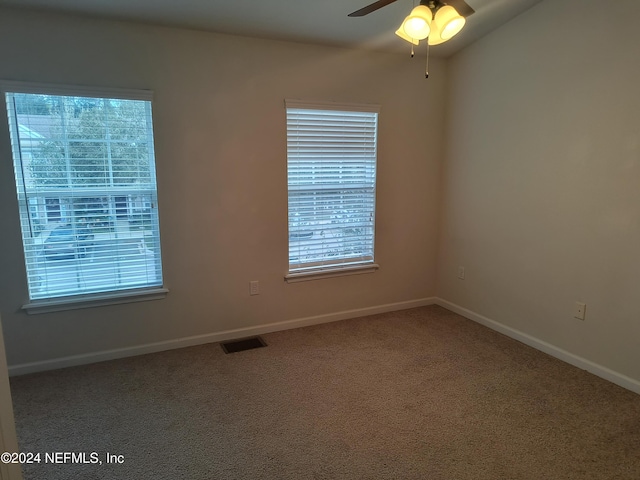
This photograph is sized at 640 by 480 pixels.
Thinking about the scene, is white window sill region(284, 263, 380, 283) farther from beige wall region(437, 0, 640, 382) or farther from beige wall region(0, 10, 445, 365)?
beige wall region(437, 0, 640, 382)

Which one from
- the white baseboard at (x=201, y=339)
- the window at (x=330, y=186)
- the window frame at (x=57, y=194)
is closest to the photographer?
the window frame at (x=57, y=194)

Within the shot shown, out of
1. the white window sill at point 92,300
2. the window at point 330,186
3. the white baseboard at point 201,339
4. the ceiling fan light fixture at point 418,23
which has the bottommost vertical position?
the white baseboard at point 201,339

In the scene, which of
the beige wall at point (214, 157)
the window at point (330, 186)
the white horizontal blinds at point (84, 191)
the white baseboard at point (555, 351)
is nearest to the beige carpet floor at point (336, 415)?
the white baseboard at point (555, 351)

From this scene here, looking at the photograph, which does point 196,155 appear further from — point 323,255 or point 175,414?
point 175,414

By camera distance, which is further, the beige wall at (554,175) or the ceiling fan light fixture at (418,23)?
the beige wall at (554,175)

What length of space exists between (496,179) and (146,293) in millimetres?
3079

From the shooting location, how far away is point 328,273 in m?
3.65

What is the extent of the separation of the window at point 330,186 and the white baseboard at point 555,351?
1.11 metres

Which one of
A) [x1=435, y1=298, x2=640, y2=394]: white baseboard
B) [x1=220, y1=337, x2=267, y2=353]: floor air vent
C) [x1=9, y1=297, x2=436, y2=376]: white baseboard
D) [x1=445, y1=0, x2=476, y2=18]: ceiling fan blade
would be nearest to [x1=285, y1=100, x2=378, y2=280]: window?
[x1=9, y1=297, x2=436, y2=376]: white baseboard

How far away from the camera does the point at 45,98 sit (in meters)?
2.58

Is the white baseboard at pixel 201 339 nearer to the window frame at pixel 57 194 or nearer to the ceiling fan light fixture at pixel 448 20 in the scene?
the window frame at pixel 57 194

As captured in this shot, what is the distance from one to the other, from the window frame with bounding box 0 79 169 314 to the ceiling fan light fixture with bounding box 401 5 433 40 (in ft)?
6.14

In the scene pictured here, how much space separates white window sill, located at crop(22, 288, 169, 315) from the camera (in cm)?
273

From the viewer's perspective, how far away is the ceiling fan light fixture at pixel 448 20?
190 cm
